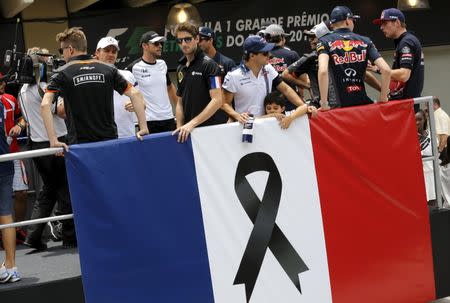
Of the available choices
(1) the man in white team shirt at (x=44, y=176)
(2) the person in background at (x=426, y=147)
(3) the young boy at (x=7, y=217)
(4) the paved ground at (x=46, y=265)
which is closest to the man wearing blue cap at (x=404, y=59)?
(2) the person in background at (x=426, y=147)

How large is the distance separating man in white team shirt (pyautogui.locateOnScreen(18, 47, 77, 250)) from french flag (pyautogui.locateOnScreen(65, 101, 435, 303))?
117cm

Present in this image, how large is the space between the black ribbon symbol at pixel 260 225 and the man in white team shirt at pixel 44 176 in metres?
1.48

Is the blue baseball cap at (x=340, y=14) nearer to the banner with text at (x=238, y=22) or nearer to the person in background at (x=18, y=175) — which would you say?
the person in background at (x=18, y=175)

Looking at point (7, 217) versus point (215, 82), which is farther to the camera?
point (215, 82)

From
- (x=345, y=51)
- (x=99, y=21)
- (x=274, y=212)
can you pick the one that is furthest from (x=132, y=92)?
(x=99, y=21)

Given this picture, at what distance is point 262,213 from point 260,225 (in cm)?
9

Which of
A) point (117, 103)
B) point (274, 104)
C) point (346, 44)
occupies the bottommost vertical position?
point (274, 104)

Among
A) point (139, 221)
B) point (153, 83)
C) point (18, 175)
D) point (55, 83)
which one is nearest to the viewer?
point (139, 221)

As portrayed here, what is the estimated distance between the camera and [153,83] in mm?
8156

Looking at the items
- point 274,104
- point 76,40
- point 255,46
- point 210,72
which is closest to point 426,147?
point 274,104

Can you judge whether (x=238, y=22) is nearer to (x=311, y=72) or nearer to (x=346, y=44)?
(x=311, y=72)

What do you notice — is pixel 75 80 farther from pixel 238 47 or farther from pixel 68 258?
pixel 238 47

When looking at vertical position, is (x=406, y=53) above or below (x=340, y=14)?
below

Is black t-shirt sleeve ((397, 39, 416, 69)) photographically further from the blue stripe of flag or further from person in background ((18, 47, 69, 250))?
person in background ((18, 47, 69, 250))
